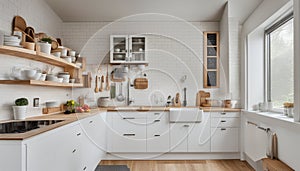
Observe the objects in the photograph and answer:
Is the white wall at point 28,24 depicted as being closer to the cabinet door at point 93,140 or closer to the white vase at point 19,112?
the white vase at point 19,112

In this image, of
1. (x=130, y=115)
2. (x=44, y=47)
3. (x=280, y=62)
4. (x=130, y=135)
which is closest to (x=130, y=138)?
(x=130, y=135)

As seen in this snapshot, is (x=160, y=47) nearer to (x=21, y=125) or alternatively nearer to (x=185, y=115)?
(x=185, y=115)

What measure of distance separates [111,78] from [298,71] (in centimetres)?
333

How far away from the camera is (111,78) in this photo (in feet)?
17.5

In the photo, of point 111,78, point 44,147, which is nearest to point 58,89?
point 111,78

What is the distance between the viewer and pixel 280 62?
3.91m

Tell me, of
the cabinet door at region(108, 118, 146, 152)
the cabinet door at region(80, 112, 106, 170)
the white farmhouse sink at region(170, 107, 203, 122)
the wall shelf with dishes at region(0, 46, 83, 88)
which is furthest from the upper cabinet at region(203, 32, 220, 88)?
the wall shelf with dishes at region(0, 46, 83, 88)

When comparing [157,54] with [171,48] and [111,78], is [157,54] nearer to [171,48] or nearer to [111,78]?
[171,48]

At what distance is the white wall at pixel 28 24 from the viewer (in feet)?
10.1

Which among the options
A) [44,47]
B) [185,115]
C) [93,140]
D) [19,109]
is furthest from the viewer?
[185,115]

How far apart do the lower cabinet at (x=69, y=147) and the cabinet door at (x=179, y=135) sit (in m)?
1.10

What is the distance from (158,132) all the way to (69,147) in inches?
81.3

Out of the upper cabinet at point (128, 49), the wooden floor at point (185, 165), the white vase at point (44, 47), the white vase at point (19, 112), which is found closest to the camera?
the white vase at point (19, 112)

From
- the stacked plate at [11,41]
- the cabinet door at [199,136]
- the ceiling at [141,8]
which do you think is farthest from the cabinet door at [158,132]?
the stacked plate at [11,41]
